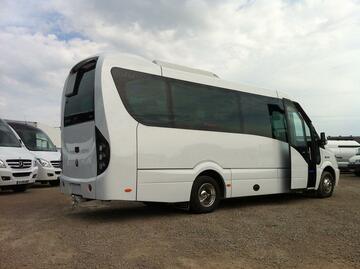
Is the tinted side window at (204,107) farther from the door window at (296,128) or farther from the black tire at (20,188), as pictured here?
the black tire at (20,188)

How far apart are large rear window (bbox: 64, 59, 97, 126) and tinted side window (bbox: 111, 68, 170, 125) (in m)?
0.58

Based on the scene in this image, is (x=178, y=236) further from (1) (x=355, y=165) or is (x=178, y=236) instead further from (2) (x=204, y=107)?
(1) (x=355, y=165)

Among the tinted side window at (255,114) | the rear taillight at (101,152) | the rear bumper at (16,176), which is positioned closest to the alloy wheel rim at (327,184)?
the tinted side window at (255,114)

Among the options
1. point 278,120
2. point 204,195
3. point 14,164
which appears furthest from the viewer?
point 14,164

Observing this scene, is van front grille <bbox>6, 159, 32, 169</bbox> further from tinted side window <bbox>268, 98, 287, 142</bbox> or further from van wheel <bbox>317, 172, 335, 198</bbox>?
van wheel <bbox>317, 172, 335, 198</bbox>

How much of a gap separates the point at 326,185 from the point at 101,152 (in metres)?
7.31

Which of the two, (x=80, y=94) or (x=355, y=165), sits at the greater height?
(x=80, y=94)

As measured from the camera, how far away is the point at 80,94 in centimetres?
899

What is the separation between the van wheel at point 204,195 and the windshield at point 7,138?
794 cm

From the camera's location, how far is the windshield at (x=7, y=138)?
14773mm

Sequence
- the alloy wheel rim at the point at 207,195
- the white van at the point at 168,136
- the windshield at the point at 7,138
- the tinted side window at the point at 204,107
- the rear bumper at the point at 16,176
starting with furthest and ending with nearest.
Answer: the windshield at the point at 7,138
the rear bumper at the point at 16,176
the alloy wheel rim at the point at 207,195
the tinted side window at the point at 204,107
the white van at the point at 168,136

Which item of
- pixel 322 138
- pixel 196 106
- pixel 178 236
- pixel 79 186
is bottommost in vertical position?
pixel 178 236

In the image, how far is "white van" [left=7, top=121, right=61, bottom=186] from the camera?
1655 centimetres

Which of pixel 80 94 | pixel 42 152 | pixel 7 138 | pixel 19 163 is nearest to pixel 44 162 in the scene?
pixel 42 152
